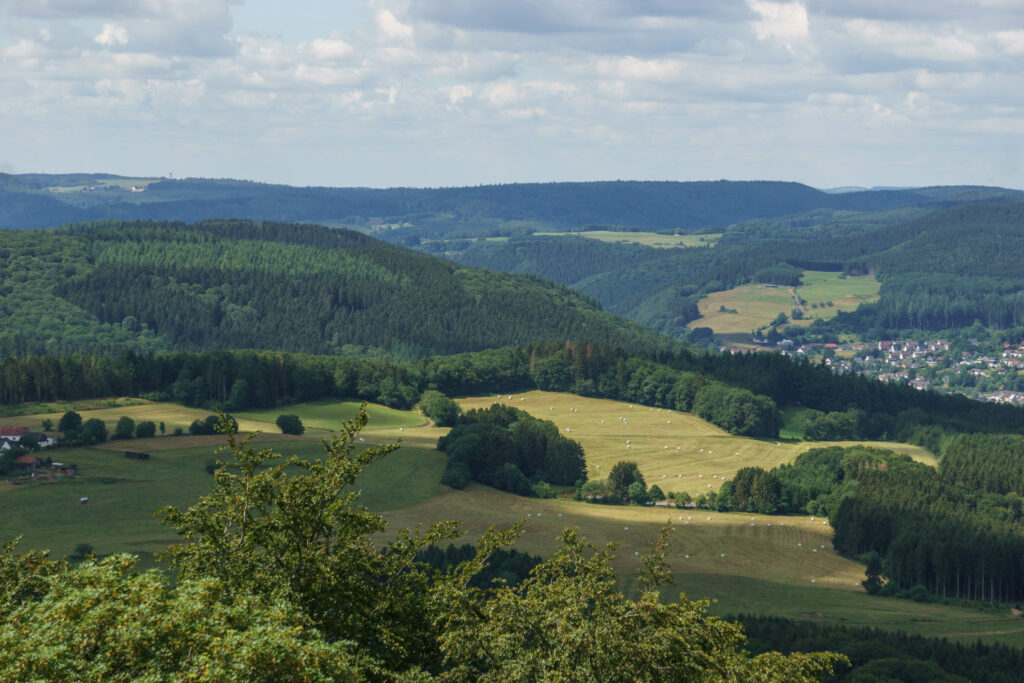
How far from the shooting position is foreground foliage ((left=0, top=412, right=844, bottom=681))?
31.0m

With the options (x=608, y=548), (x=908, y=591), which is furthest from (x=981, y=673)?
(x=608, y=548)

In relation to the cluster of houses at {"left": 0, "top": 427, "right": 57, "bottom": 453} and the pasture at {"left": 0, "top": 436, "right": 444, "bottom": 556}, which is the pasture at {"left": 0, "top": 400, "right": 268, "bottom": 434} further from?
the pasture at {"left": 0, "top": 436, "right": 444, "bottom": 556}

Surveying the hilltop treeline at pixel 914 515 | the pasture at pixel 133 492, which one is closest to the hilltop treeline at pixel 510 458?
the pasture at pixel 133 492

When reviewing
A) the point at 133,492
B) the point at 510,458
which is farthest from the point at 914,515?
the point at 133,492

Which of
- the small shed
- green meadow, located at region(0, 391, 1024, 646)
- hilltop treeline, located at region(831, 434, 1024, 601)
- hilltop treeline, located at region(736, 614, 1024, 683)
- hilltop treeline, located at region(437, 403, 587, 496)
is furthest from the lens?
hilltop treeline, located at region(437, 403, 587, 496)

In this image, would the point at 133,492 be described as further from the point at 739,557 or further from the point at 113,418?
the point at 739,557

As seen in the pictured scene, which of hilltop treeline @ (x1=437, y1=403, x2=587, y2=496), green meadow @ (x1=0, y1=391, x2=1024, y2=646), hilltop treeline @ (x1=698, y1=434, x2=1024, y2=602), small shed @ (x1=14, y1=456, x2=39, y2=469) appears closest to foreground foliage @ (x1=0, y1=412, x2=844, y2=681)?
green meadow @ (x1=0, y1=391, x2=1024, y2=646)

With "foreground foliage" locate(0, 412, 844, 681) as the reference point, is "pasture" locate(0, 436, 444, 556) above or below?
below

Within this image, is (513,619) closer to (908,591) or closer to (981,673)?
(981,673)

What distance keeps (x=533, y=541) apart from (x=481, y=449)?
37157 millimetres

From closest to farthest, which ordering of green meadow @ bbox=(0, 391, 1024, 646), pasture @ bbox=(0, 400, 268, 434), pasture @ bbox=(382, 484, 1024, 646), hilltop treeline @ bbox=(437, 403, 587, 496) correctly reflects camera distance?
1. pasture @ bbox=(382, 484, 1024, 646)
2. green meadow @ bbox=(0, 391, 1024, 646)
3. pasture @ bbox=(0, 400, 268, 434)
4. hilltop treeline @ bbox=(437, 403, 587, 496)

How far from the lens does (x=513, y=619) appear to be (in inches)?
1470

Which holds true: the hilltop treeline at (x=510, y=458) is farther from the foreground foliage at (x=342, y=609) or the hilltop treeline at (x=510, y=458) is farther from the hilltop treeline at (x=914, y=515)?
the foreground foliage at (x=342, y=609)

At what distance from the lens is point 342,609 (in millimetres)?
38219
